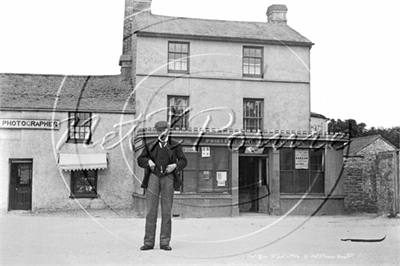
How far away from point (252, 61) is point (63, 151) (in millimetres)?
8654

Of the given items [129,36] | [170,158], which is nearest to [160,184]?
[170,158]

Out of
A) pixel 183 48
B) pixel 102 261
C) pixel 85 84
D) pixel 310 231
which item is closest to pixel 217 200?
pixel 310 231

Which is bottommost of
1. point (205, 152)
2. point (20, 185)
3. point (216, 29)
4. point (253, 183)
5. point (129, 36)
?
point (20, 185)

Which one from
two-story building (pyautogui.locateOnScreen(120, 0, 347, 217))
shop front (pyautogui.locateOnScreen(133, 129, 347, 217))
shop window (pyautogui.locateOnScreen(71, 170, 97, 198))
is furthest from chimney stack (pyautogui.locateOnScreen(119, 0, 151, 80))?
shop window (pyautogui.locateOnScreen(71, 170, 97, 198))

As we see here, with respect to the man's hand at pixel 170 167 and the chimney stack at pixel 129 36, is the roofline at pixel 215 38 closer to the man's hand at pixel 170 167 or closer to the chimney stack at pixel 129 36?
the chimney stack at pixel 129 36

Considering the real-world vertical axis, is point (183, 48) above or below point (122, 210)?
above

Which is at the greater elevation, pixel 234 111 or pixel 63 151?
pixel 234 111

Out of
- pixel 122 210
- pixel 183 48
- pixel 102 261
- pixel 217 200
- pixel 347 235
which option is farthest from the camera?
pixel 183 48

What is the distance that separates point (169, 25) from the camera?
21172mm

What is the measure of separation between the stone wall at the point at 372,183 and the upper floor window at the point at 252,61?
5.80 metres

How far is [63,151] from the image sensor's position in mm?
19734

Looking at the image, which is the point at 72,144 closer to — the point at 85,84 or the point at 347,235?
the point at 85,84

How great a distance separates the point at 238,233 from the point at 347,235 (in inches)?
95.5
